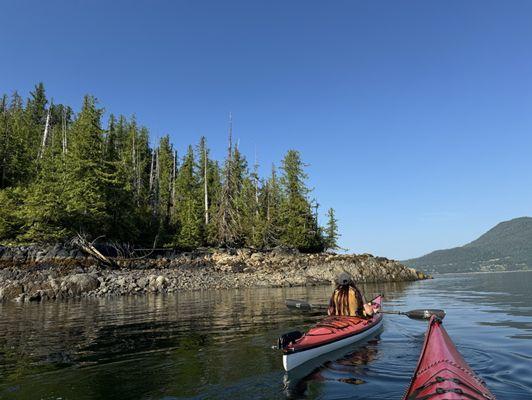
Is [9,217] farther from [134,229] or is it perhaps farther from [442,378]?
[442,378]

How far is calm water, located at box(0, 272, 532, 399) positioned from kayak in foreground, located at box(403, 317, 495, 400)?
1010mm

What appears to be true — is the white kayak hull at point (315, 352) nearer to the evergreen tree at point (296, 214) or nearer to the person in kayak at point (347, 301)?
the person in kayak at point (347, 301)

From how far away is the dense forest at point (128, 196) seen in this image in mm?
35781

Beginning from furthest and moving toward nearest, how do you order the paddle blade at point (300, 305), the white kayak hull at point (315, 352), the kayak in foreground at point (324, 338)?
the paddle blade at point (300, 305) → the kayak in foreground at point (324, 338) → the white kayak hull at point (315, 352)

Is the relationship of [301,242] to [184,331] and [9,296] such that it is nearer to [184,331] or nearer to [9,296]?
[9,296]

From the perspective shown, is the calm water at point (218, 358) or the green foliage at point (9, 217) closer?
the calm water at point (218, 358)

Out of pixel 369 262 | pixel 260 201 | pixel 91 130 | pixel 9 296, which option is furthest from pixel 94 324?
pixel 260 201

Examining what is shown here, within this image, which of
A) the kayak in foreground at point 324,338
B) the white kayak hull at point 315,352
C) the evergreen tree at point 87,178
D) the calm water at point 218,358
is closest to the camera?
the calm water at point 218,358

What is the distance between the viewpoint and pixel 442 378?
4965 mm

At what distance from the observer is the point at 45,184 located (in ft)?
119

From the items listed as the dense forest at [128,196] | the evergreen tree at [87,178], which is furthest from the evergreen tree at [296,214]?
the evergreen tree at [87,178]

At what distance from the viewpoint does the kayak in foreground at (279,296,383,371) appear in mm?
7719

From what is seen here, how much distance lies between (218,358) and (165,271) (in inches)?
1047

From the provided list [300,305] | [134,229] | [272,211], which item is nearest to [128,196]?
[134,229]
